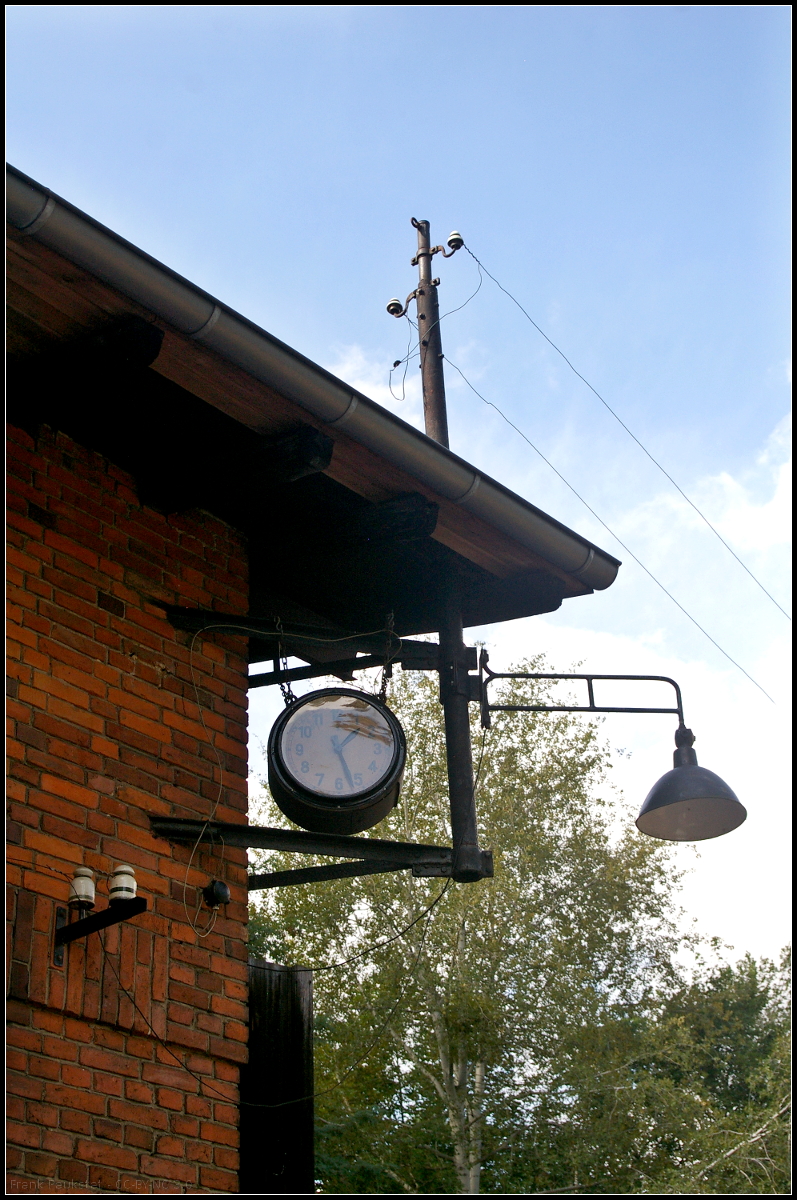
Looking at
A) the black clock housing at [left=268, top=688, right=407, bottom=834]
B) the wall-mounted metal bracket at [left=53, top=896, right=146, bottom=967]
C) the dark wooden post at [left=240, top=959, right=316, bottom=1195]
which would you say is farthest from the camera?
the dark wooden post at [left=240, top=959, right=316, bottom=1195]

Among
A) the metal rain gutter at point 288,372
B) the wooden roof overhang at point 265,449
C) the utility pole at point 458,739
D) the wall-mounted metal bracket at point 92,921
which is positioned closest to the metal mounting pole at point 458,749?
the utility pole at point 458,739

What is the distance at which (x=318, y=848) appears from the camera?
4555 mm

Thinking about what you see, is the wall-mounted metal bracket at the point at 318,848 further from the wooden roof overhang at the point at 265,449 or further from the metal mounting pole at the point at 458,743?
the wooden roof overhang at the point at 265,449

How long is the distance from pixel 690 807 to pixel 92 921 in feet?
10.9

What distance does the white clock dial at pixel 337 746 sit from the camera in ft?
15.0

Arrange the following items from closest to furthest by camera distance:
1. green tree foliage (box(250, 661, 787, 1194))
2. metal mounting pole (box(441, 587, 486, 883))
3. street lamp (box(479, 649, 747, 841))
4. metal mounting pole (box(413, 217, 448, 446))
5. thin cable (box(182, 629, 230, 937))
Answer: thin cable (box(182, 629, 230, 937)) < metal mounting pole (box(441, 587, 486, 883)) < street lamp (box(479, 649, 747, 841)) < metal mounting pole (box(413, 217, 448, 446)) < green tree foliage (box(250, 661, 787, 1194))

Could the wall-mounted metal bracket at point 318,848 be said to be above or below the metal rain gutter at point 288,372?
below

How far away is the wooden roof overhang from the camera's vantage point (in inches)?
149

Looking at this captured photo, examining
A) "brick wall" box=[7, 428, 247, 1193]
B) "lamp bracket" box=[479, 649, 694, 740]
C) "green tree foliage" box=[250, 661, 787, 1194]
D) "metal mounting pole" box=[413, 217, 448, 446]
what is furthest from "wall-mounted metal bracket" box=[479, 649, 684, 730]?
"green tree foliage" box=[250, 661, 787, 1194]

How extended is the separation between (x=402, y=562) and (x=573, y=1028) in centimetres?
1446

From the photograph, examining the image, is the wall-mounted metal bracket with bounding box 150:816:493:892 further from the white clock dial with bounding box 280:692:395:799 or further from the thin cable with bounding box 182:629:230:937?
the white clock dial with bounding box 280:692:395:799

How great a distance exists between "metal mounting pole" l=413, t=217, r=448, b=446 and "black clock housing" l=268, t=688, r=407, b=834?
467cm

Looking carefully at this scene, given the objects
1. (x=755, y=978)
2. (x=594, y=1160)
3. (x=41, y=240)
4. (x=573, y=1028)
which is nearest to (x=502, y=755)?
(x=573, y=1028)

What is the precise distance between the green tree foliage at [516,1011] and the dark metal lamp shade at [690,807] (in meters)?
11.9
